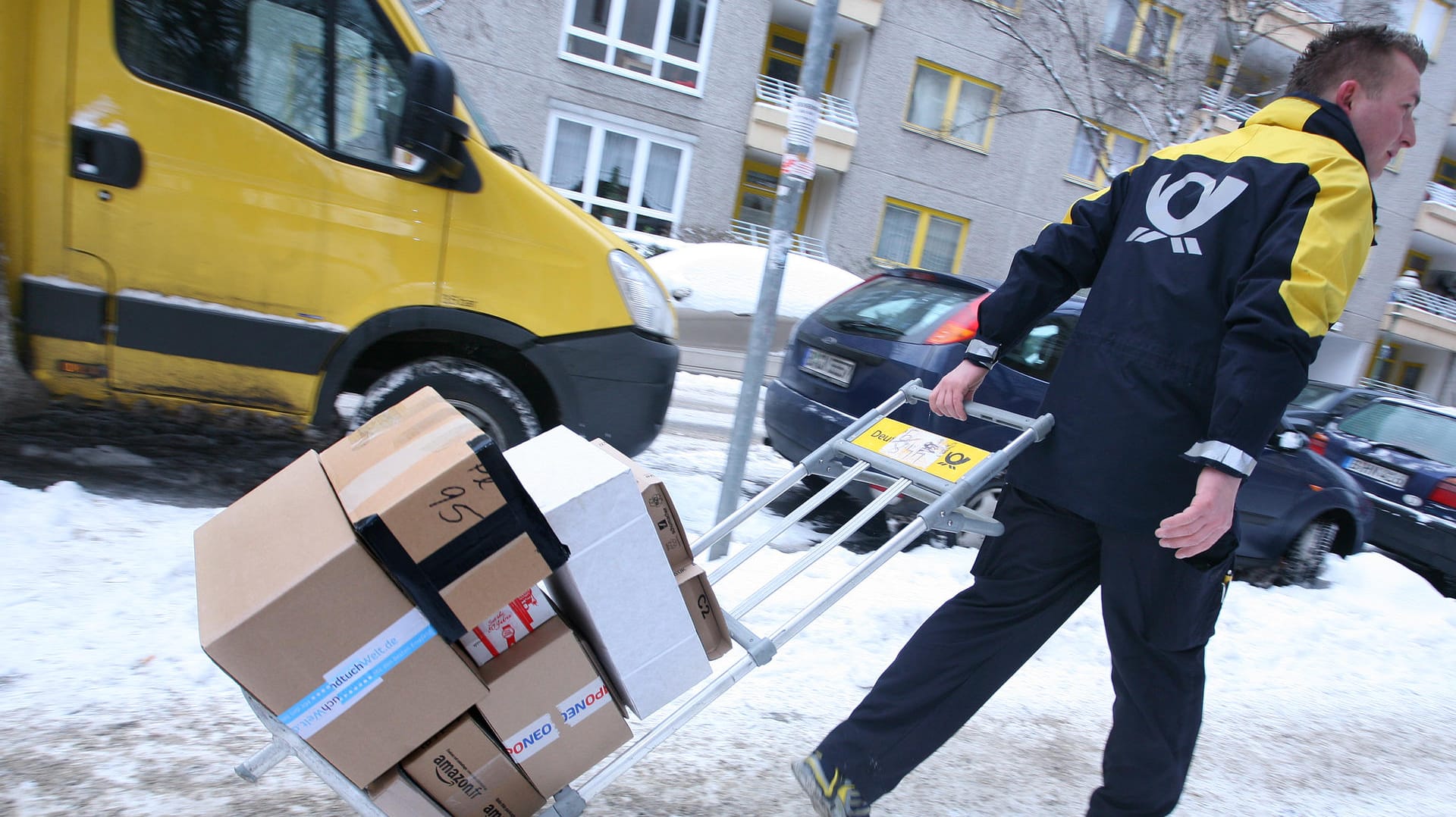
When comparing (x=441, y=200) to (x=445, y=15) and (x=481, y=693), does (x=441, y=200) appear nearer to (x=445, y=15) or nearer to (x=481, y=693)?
(x=481, y=693)

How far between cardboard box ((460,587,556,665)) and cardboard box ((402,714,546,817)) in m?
0.13

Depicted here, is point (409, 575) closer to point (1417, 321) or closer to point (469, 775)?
point (469, 775)

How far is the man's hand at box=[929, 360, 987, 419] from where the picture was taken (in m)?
2.30

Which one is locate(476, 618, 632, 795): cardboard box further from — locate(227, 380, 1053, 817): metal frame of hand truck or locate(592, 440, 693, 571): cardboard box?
locate(592, 440, 693, 571): cardboard box

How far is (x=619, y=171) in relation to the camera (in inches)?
664

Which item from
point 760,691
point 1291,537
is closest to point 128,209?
point 760,691

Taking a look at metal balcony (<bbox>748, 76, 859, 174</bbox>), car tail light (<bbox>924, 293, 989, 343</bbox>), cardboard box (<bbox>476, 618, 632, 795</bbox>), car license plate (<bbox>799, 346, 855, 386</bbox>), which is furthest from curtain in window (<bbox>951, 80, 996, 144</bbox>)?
cardboard box (<bbox>476, 618, 632, 795</bbox>)

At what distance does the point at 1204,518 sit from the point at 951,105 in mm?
18899

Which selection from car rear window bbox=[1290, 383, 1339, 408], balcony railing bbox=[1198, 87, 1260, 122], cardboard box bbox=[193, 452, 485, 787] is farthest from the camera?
balcony railing bbox=[1198, 87, 1260, 122]

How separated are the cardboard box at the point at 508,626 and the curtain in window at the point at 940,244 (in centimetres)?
1831

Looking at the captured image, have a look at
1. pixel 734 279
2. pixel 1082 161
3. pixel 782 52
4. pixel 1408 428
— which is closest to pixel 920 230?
pixel 1082 161

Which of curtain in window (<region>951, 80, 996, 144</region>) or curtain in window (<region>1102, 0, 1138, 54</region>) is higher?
curtain in window (<region>1102, 0, 1138, 54</region>)

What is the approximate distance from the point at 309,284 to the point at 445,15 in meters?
13.2

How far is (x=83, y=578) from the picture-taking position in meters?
3.03
